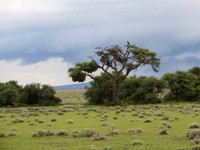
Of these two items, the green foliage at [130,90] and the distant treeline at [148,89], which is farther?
the distant treeline at [148,89]

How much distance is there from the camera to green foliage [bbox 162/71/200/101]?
71812 mm

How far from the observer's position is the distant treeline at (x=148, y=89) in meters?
70.3

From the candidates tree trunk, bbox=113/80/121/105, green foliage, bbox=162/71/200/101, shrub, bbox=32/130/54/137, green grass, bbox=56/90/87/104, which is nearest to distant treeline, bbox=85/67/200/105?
green foliage, bbox=162/71/200/101

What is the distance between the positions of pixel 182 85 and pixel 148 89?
6.03m

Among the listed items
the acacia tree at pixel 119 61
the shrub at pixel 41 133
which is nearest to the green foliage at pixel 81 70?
the acacia tree at pixel 119 61

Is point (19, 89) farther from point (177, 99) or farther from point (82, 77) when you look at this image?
point (177, 99)

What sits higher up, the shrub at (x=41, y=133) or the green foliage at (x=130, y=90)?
the green foliage at (x=130, y=90)

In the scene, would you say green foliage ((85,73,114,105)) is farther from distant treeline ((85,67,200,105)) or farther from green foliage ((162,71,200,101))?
green foliage ((162,71,200,101))

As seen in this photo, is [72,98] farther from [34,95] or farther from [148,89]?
[148,89]

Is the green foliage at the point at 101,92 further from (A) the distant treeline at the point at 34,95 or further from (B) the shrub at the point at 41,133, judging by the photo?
(B) the shrub at the point at 41,133

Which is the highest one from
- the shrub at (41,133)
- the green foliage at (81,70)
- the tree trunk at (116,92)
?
the green foliage at (81,70)

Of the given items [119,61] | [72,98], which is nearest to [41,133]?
[119,61]

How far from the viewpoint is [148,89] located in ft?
231

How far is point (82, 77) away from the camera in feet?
227
